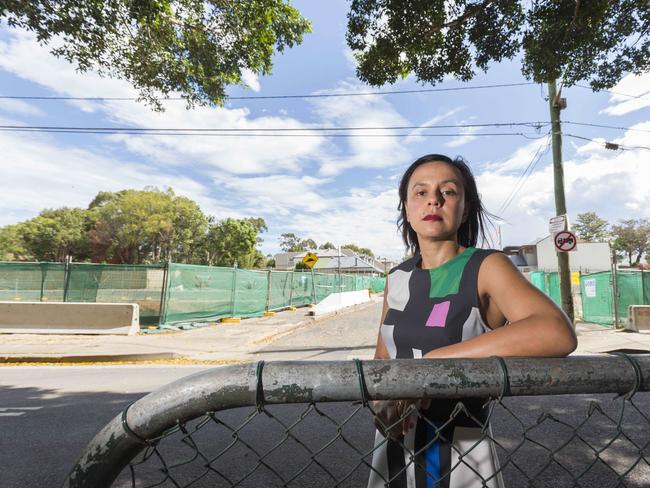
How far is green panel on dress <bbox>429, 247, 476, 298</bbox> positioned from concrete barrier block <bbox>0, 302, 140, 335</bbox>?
1125 centimetres

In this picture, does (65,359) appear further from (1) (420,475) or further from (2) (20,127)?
(2) (20,127)

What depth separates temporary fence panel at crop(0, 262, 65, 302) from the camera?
11.9 meters

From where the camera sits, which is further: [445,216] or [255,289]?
[255,289]

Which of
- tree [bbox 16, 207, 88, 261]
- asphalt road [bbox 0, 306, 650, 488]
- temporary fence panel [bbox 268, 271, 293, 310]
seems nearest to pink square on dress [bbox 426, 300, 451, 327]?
asphalt road [bbox 0, 306, 650, 488]

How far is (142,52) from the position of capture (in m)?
7.33

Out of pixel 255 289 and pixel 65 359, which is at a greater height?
pixel 255 289

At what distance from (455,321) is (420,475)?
0.51m

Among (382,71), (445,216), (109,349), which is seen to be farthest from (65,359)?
(445,216)

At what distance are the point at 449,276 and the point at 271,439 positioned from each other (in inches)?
130

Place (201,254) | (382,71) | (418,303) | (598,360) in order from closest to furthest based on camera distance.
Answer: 1. (598,360)
2. (418,303)
3. (382,71)
4. (201,254)

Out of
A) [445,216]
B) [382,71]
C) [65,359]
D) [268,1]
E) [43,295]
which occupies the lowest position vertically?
[65,359]

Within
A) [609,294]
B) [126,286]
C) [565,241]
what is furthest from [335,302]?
[565,241]

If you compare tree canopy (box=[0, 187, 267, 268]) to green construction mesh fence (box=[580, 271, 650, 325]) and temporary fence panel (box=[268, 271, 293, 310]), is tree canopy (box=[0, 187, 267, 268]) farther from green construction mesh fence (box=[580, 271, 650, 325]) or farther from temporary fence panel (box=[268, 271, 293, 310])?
green construction mesh fence (box=[580, 271, 650, 325])

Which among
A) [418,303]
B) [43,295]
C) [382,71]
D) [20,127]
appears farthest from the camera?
[20,127]
